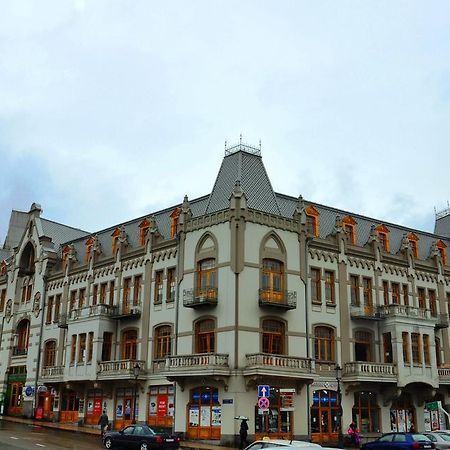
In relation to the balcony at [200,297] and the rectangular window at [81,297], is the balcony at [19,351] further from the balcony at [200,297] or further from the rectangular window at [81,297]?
the balcony at [200,297]

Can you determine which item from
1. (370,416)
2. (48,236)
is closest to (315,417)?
(370,416)

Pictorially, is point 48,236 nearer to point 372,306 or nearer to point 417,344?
point 372,306

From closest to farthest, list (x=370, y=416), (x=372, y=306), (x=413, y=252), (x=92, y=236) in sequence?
(x=370, y=416), (x=372, y=306), (x=413, y=252), (x=92, y=236)

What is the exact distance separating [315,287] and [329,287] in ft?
4.31

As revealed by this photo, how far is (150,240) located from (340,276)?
1371cm

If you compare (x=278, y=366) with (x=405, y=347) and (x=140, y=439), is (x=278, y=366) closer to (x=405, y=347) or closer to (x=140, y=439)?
(x=140, y=439)

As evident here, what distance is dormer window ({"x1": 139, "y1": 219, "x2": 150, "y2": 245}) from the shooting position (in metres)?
45.7

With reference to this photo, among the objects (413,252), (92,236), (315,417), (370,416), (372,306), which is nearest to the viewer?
(315,417)

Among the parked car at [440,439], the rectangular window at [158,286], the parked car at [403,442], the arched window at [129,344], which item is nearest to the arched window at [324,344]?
the parked car at [403,442]

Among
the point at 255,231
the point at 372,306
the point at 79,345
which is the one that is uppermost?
the point at 255,231

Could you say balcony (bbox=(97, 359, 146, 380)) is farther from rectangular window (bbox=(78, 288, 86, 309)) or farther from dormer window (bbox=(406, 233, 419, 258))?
dormer window (bbox=(406, 233, 419, 258))

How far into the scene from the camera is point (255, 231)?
38.5m

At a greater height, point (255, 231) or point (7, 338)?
point (255, 231)

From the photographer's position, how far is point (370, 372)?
128ft
